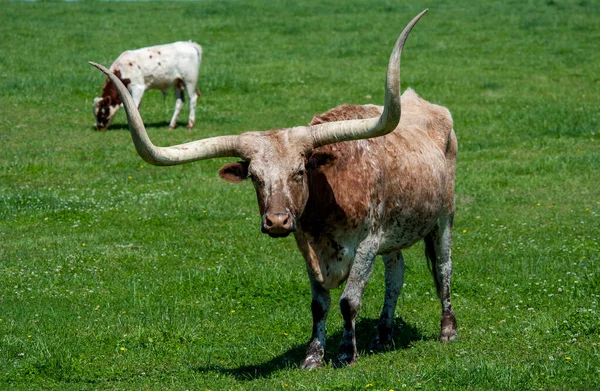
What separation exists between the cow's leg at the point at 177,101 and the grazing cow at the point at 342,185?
1424 centimetres

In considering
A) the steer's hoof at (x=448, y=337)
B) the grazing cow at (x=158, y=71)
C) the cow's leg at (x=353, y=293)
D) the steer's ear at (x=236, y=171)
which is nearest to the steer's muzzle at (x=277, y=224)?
the steer's ear at (x=236, y=171)

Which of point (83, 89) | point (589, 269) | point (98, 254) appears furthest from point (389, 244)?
point (83, 89)

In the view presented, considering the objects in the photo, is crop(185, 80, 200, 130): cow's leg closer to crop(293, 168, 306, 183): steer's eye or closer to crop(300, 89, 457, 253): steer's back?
crop(300, 89, 457, 253): steer's back

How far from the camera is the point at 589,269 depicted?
11.7 metres

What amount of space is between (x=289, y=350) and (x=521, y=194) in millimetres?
8316

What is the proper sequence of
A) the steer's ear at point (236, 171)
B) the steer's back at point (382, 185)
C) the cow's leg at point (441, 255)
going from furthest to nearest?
1. the cow's leg at point (441, 255)
2. the steer's back at point (382, 185)
3. the steer's ear at point (236, 171)

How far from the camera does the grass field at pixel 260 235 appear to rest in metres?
8.70

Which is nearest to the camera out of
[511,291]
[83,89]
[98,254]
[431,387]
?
[431,387]

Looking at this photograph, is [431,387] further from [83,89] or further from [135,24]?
[135,24]

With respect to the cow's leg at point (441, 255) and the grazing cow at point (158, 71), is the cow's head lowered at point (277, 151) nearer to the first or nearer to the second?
the cow's leg at point (441, 255)

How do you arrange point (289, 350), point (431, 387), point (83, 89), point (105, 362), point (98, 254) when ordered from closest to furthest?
point (431, 387), point (105, 362), point (289, 350), point (98, 254), point (83, 89)

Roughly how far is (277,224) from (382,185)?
1591mm

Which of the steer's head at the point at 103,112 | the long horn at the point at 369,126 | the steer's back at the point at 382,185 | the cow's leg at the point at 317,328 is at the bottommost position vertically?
the steer's head at the point at 103,112

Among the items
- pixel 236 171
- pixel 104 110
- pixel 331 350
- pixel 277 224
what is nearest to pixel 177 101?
pixel 104 110
